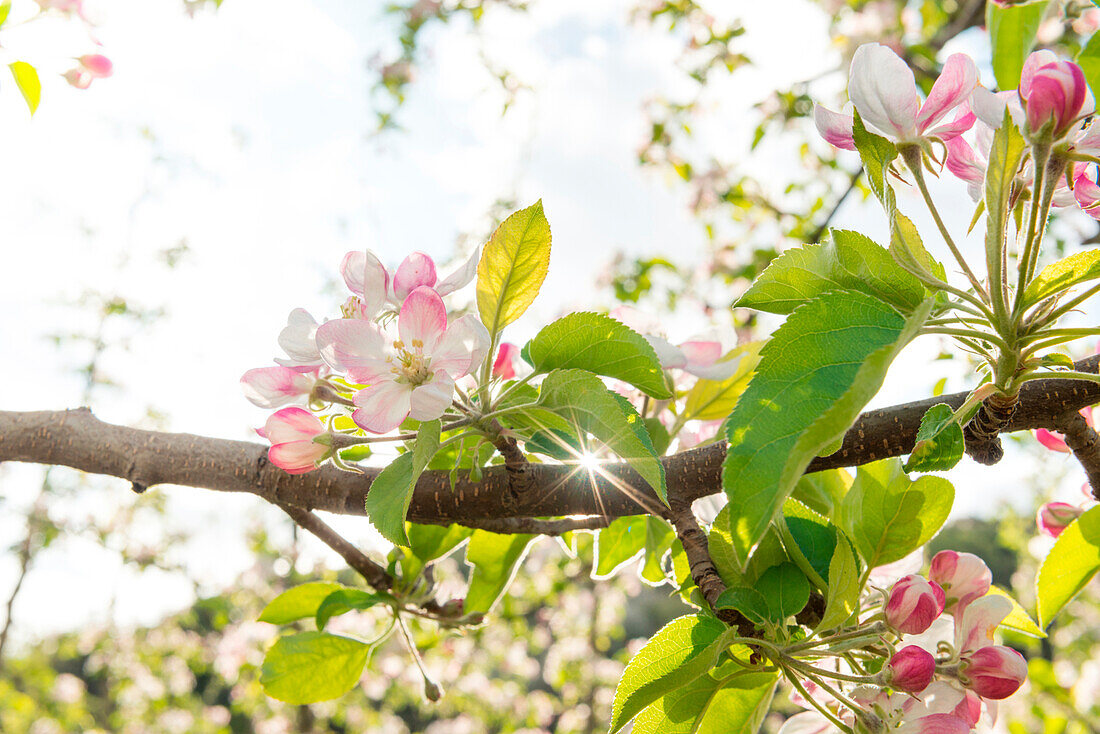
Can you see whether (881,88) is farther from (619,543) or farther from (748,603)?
(619,543)

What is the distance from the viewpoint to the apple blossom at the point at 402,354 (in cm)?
62

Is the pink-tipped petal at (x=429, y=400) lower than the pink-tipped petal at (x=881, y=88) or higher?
lower

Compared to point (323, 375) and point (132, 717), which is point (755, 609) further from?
point (132, 717)

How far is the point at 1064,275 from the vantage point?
0.53 metres

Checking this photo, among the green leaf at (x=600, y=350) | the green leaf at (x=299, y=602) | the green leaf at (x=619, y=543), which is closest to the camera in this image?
the green leaf at (x=600, y=350)

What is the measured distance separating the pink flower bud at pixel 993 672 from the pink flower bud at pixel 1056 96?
1.48 ft

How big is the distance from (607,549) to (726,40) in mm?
3456

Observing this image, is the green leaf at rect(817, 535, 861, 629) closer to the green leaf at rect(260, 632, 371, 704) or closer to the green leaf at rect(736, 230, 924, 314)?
the green leaf at rect(736, 230, 924, 314)

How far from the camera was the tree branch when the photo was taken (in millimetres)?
678

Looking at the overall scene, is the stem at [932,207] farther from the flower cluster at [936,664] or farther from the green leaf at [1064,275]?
the flower cluster at [936,664]

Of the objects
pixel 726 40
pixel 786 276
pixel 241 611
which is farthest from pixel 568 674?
pixel 786 276

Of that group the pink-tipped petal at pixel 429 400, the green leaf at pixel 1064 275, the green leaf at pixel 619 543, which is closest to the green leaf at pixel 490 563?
the green leaf at pixel 619 543

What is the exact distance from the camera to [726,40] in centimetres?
367

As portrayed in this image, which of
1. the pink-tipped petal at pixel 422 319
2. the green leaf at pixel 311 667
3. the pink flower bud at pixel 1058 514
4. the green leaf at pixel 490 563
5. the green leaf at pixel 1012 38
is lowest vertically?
the green leaf at pixel 311 667
